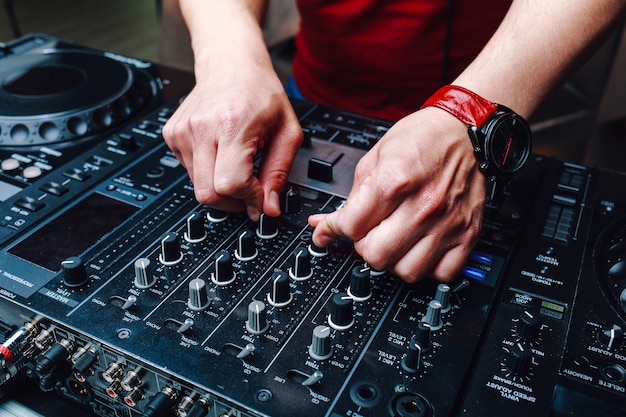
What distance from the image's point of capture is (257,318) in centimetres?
83

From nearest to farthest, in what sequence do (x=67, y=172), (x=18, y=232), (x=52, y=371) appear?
1. (x=52, y=371)
2. (x=18, y=232)
3. (x=67, y=172)

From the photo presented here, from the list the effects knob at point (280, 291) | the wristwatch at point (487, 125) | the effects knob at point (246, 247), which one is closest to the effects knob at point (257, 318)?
the effects knob at point (280, 291)

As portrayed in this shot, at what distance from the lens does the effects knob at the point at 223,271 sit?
2.97ft

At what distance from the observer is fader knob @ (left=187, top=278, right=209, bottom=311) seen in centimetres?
86

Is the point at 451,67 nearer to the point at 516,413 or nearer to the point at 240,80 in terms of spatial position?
the point at 240,80

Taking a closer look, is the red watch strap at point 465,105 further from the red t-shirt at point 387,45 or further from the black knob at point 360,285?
the red t-shirt at point 387,45

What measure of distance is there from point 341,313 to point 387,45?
90 cm

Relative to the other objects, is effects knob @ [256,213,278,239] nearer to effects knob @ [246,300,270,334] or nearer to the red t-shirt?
effects knob @ [246,300,270,334]

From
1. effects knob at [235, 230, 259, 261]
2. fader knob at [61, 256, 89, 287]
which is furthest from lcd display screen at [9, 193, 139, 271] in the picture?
effects knob at [235, 230, 259, 261]

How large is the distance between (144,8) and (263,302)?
453 centimetres

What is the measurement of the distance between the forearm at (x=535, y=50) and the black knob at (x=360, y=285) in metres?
0.35

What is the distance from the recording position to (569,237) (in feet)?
3.42

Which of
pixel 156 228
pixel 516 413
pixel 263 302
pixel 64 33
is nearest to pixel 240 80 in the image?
pixel 156 228

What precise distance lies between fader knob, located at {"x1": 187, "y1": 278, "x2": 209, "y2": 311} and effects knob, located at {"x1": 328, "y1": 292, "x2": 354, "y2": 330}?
18 centimetres
